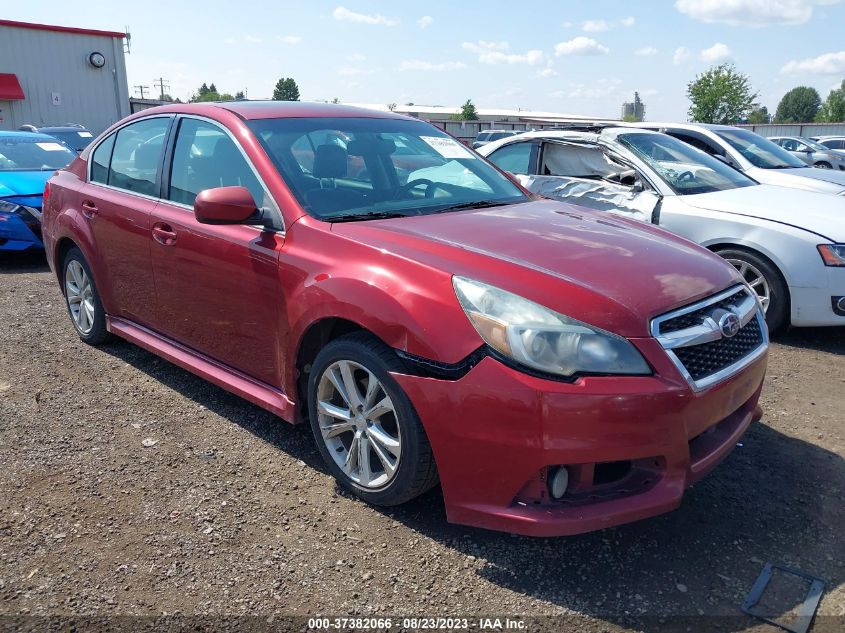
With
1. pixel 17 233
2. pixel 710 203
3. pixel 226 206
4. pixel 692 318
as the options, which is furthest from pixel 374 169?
pixel 17 233

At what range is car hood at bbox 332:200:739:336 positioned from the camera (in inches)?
99.8

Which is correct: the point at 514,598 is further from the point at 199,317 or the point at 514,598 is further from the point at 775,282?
the point at 775,282

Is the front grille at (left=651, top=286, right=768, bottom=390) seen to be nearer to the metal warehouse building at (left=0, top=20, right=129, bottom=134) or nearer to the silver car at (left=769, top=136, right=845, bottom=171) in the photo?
the silver car at (left=769, top=136, right=845, bottom=171)

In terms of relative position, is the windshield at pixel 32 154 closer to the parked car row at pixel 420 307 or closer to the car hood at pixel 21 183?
the car hood at pixel 21 183

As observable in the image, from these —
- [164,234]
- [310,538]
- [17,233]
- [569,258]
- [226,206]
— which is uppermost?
[226,206]

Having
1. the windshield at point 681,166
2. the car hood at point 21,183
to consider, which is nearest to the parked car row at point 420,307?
the windshield at point 681,166

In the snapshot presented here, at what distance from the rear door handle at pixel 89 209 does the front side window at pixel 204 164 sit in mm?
873

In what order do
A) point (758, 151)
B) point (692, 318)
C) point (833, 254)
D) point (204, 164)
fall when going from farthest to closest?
point (758, 151)
point (833, 254)
point (204, 164)
point (692, 318)

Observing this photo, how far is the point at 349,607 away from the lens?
2.43 meters

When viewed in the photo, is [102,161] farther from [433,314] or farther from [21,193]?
[21,193]

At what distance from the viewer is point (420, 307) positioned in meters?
2.60

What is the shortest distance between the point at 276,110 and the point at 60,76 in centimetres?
2780

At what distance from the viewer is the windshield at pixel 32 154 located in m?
8.77

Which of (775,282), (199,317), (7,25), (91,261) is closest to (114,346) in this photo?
(91,261)
